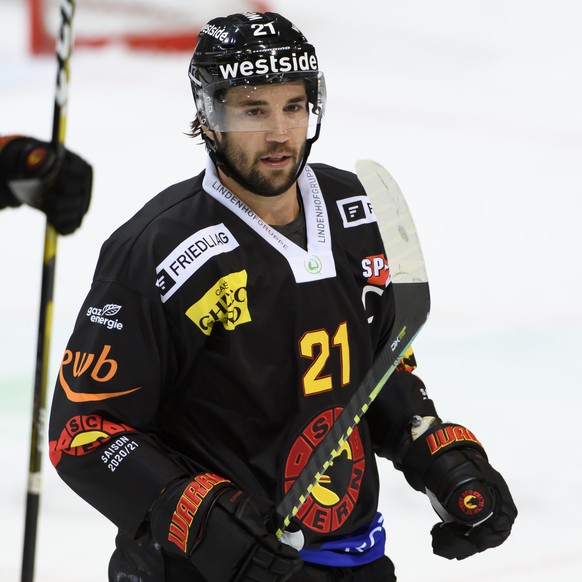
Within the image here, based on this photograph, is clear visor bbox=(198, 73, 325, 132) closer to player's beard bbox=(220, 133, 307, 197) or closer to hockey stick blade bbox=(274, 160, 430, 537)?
player's beard bbox=(220, 133, 307, 197)

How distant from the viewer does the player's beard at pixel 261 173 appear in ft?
7.24

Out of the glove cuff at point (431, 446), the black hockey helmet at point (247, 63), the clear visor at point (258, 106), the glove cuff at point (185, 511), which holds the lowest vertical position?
the glove cuff at point (185, 511)

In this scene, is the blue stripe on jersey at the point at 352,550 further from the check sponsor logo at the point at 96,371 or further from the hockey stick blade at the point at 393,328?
the check sponsor logo at the point at 96,371

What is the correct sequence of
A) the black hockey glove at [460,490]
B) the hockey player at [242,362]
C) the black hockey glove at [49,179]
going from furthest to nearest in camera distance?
1. the black hockey glove at [460,490]
2. the hockey player at [242,362]
3. the black hockey glove at [49,179]

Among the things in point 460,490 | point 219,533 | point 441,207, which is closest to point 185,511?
point 219,533

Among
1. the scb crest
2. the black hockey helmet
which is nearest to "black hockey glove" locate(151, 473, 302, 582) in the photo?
the scb crest

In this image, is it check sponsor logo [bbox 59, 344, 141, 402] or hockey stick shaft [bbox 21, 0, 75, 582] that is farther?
check sponsor logo [bbox 59, 344, 141, 402]

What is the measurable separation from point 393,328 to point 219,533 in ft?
1.46

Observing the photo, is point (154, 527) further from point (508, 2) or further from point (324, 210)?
point (508, 2)

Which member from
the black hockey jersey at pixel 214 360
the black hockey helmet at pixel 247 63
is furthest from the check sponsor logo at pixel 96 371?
the black hockey helmet at pixel 247 63

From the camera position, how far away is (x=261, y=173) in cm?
221

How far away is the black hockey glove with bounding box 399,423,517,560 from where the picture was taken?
7.57 ft

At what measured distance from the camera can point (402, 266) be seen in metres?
2.15

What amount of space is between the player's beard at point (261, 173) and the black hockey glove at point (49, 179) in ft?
1.44
